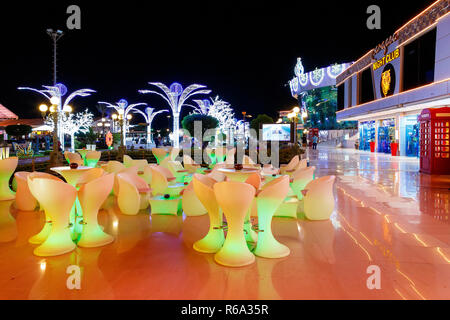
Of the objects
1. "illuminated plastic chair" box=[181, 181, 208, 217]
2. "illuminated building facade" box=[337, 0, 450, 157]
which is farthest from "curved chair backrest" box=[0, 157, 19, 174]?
"illuminated building facade" box=[337, 0, 450, 157]

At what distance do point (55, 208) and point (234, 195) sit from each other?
6.91 feet

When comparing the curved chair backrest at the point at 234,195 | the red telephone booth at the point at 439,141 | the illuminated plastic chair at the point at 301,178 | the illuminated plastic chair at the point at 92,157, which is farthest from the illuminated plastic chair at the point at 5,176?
the red telephone booth at the point at 439,141

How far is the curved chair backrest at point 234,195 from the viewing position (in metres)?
3.37

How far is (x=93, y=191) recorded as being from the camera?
4.03 m

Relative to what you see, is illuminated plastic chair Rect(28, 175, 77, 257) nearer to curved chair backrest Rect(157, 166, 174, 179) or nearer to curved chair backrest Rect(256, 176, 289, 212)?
curved chair backrest Rect(256, 176, 289, 212)

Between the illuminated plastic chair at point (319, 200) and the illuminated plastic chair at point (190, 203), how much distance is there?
174cm

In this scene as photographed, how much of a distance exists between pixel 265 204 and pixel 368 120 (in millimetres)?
24467

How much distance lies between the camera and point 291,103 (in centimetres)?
7306

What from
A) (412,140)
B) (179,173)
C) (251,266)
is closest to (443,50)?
(412,140)

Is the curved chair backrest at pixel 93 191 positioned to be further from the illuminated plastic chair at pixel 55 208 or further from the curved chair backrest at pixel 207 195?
the curved chair backrest at pixel 207 195

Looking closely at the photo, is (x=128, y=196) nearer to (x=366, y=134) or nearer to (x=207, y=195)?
(x=207, y=195)

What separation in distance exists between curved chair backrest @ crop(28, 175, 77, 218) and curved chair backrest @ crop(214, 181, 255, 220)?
1766 mm
